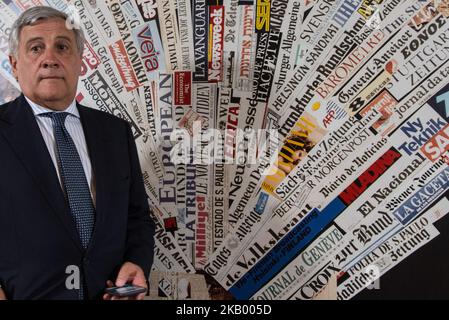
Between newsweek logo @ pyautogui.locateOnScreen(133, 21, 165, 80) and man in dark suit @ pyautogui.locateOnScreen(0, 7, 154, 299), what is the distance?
0.65ft

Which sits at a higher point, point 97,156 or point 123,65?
point 123,65

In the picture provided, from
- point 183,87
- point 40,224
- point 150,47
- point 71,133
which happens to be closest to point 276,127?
point 183,87

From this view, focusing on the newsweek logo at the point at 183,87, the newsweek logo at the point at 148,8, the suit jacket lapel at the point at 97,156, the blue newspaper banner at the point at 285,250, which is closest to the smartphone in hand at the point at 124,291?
the suit jacket lapel at the point at 97,156

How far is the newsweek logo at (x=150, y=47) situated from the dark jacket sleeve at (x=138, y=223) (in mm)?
233

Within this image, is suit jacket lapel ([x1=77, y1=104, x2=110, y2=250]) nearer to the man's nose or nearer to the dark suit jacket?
the dark suit jacket

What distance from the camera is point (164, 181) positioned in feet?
5.54

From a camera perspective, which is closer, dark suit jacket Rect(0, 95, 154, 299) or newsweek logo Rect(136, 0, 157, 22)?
dark suit jacket Rect(0, 95, 154, 299)

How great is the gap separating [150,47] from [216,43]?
0.21 metres

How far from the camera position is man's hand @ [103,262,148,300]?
1405 millimetres

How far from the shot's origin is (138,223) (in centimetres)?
152

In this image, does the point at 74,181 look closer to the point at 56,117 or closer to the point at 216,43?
the point at 56,117

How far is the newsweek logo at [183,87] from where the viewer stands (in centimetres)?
165

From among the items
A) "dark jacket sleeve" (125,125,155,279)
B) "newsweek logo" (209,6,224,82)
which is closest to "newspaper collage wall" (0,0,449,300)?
"newsweek logo" (209,6,224,82)
